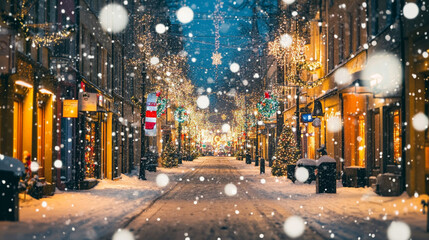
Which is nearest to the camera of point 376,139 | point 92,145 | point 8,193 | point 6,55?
point 8,193

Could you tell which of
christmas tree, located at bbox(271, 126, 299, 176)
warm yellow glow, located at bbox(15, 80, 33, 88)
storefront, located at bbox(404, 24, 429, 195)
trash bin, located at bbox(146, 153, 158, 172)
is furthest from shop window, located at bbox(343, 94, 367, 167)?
trash bin, located at bbox(146, 153, 158, 172)

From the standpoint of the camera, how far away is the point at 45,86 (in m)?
19.8

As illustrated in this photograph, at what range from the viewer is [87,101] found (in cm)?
2294

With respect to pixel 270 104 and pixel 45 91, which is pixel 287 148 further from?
pixel 45 91

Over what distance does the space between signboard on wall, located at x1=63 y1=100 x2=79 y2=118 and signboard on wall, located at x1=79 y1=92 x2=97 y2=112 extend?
121 centimetres

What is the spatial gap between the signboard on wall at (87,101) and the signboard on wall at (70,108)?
121cm

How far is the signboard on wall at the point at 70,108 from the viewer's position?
71.0 ft

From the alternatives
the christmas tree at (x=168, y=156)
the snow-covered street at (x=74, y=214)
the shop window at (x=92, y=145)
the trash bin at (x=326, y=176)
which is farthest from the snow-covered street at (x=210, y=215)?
the christmas tree at (x=168, y=156)

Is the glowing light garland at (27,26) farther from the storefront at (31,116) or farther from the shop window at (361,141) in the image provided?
the shop window at (361,141)

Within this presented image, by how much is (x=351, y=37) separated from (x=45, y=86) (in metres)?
15.7

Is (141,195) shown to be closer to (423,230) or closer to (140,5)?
(423,230)

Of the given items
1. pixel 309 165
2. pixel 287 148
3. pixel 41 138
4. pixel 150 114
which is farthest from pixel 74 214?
pixel 287 148

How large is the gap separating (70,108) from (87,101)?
1.34m

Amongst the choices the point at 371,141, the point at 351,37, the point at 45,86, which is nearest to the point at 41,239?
the point at 45,86
